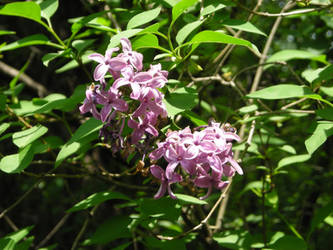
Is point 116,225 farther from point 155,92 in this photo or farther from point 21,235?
point 155,92

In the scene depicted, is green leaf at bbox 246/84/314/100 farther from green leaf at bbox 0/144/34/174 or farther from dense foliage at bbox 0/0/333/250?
green leaf at bbox 0/144/34/174

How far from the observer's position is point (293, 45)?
2893 millimetres

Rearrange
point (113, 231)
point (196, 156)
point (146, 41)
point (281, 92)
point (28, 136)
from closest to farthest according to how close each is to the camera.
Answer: point (196, 156) → point (146, 41) → point (281, 92) → point (28, 136) → point (113, 231)

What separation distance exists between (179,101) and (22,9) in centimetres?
58

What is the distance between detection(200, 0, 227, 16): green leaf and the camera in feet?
3.96

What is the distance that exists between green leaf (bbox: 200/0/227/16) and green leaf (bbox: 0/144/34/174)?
2.39ft

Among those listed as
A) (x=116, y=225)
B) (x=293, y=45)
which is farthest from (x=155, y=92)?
(x=293, y=45)

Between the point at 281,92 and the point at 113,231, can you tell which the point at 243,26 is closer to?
the point at 281,92

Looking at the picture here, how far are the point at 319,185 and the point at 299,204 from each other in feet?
0.70

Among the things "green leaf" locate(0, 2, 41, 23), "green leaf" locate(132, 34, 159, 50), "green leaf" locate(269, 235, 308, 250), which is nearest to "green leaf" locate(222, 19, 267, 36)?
"green leaf" locate(132, 34, 159, 50)

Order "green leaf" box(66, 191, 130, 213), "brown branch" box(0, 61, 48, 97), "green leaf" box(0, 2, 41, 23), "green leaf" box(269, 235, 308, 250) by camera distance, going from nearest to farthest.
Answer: "green leaf" box(0, 2, 41, 23) < "green leaf" box(66, 191, 130, 213) < "green leaf" box(269, 235, 308, 250) < "brown branch" box(0, 61, 48, 97)

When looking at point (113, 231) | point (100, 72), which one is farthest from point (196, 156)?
point (113, 231)

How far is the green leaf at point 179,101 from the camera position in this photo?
1149mm

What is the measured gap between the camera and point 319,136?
1.22m
